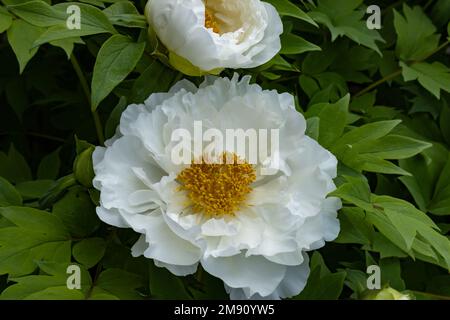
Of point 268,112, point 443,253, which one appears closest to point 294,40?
point 268,112

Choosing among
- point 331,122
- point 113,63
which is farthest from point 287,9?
point 113,63

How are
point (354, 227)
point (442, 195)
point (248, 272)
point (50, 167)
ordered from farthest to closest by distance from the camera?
point (50, 167)
point (442, 195)
point (354, 227)
point (248, 272)

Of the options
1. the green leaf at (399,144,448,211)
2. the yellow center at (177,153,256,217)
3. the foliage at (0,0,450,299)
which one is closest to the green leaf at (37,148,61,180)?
the foliage at (0,0,450,299)

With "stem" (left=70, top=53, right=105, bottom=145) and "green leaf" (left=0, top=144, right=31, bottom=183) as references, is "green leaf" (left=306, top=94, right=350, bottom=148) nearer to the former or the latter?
"stem" (left=70, top=53, right=105, bottom=145)

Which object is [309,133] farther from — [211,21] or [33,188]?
[33,188]

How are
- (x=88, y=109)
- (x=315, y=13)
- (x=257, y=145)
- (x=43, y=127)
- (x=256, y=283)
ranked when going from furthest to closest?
(x=43, y=127), (x=88, y=109), (x=315, y=13), (x=257, y=145), (x=256, y=283)

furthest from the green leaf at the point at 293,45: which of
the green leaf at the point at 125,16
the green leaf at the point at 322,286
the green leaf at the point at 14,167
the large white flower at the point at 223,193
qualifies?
the green leaf at the point at 14,167
